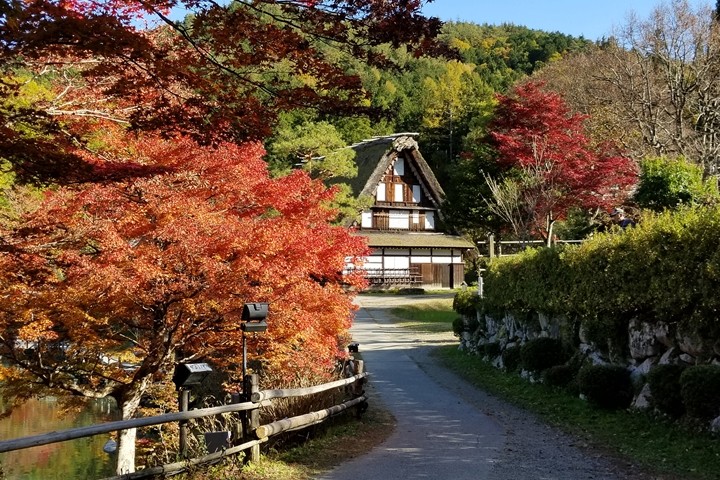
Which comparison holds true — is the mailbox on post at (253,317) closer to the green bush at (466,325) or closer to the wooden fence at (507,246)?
the green bush at (466,325)

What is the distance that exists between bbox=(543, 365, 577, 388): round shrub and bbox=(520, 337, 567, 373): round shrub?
0.64 metres

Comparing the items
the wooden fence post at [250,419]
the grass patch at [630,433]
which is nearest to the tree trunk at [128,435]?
the wooden fence post at [250,419]

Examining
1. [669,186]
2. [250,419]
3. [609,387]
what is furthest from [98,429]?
[669,186]

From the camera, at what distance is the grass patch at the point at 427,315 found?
2453 centimetres

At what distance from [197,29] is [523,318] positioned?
1004 cm

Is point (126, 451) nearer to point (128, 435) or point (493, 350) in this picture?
point (128, 435)

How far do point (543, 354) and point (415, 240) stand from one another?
83.7 feet

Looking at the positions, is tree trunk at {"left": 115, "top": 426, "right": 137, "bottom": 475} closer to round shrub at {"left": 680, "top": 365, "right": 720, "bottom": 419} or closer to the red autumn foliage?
the red autumn foliage

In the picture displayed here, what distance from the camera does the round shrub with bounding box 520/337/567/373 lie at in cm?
1203

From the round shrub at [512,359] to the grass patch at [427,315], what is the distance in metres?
9.43

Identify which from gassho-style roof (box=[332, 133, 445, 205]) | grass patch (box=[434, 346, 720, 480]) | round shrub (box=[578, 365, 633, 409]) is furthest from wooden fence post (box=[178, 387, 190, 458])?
gassho-style roof (box=[332, 133, 445, 205])

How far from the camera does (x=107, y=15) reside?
5.62m

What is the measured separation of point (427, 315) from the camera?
2773 cm

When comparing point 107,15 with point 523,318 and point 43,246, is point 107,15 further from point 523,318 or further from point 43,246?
point 523,318
